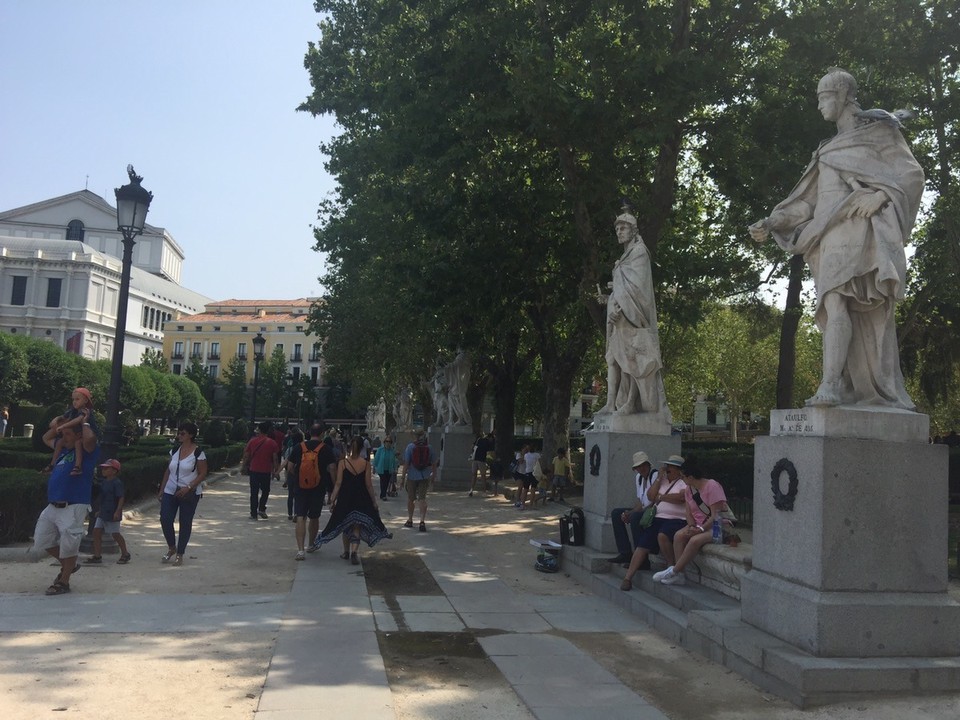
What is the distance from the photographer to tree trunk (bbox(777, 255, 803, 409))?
20.7 m

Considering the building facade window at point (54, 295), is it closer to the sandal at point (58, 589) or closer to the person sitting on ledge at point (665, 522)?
the sandal at point (58, 589)

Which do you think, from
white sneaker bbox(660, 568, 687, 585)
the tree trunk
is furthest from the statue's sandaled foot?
the tree trunk

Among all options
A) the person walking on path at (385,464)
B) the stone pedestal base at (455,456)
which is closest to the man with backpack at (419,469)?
the person walking on path at (385,464)

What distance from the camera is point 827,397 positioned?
6.16 m

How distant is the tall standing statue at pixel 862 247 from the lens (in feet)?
20.8

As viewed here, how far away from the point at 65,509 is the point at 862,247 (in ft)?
25.0

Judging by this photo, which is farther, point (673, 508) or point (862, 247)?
point (673, 508)

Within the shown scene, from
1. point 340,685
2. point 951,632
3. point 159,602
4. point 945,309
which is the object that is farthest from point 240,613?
point 945,309

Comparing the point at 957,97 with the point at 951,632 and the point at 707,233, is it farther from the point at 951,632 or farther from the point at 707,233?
the point at 951,632

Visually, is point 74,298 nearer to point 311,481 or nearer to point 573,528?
point 311,481

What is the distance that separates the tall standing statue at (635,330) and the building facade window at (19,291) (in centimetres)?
9073

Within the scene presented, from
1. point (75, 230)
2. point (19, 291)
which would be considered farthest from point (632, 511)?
point (75, 230)

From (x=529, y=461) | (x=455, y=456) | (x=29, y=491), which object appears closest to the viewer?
(x=29, y=491)

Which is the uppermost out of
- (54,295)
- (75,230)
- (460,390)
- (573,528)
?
(75,230)
